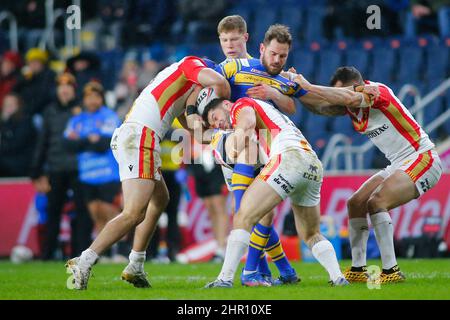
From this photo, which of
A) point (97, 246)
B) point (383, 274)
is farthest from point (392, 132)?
point (97, 246)

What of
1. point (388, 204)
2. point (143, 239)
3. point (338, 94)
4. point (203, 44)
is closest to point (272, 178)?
point (338, 94)

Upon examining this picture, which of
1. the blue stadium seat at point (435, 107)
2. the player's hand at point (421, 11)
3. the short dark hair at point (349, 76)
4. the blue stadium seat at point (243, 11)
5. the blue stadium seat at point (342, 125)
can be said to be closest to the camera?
the short dark hair at point (349, 76)

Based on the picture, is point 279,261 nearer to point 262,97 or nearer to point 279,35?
point 262,97

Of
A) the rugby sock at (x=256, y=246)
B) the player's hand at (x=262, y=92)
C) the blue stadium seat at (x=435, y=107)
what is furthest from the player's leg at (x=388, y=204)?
the blue stadium seat at (x=435, y=107)

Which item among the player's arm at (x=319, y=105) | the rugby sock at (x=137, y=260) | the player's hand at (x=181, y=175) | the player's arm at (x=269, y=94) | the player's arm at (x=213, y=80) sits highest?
the player's arm at (x=213, y=80)

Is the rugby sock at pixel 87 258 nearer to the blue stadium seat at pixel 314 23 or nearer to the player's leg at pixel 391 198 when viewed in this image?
the player's leg at pixel 391 198

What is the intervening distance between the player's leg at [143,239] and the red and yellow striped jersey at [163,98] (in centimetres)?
62

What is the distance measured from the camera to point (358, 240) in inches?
421

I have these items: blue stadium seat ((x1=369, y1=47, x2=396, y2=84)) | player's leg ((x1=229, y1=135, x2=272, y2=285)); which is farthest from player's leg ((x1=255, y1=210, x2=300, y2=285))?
blue stadium seat ((x1=369, y1=47, x2=396, y2=84))

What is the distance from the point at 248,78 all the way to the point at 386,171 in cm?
194

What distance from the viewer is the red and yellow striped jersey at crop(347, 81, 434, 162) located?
420 inches

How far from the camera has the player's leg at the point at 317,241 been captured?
9.56 meters

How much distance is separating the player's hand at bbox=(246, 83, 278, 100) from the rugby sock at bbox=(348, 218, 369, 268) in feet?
5.66

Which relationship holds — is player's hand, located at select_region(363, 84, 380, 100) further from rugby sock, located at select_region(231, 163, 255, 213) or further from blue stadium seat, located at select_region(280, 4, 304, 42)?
blue stadium seat, located at select_region(280, 4, 304, 42)
